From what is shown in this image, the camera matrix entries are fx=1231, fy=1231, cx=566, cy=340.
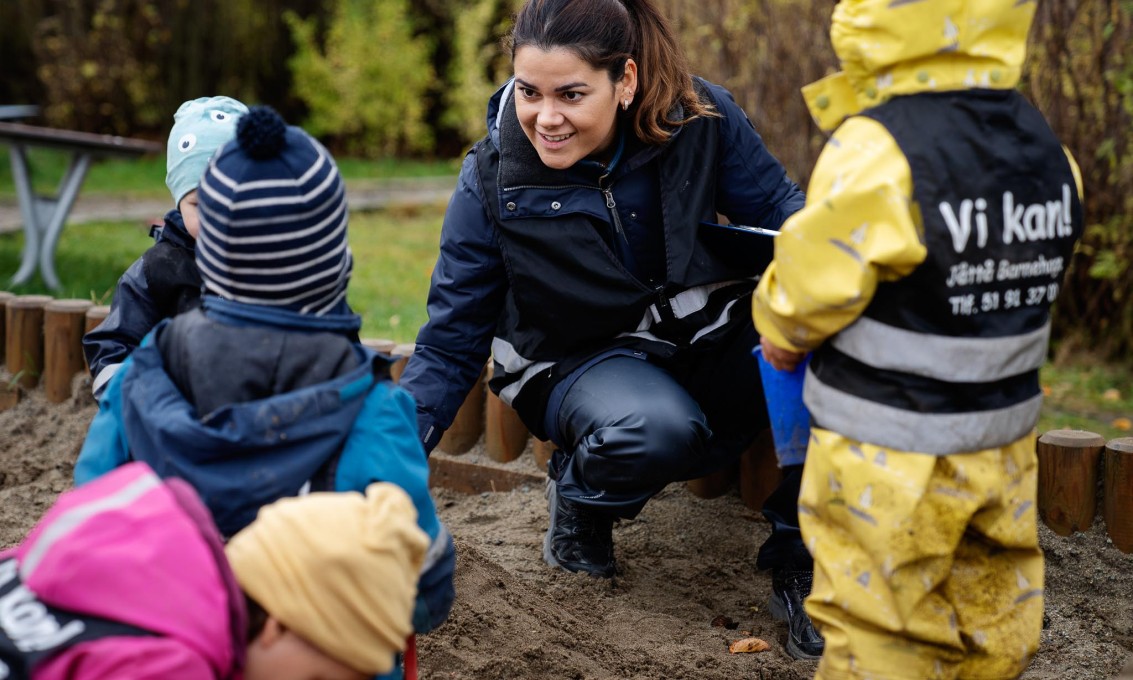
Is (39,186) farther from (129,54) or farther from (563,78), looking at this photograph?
(563,78)

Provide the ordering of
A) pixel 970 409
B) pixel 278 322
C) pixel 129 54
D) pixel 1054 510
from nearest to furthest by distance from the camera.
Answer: pixel 278 322
pixel 970 409
pixel 1054 510
pixel 129 54

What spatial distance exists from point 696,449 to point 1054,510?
0.99m

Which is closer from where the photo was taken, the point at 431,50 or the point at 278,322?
the point at 278,322

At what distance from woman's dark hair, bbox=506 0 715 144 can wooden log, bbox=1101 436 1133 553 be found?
135 cm

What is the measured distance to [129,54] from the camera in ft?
39.6

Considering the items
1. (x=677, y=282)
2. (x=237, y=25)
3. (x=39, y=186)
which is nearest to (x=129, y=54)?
(x=237, y=25)

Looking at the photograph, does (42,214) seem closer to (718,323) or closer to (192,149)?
(192,149)

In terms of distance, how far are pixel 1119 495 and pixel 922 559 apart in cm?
119

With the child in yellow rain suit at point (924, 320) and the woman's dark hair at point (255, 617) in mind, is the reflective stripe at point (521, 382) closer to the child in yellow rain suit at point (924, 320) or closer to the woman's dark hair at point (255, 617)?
the child in yellow rain suit at point (924, 320)

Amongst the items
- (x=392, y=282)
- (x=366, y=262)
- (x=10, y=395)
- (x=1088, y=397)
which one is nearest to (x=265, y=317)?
(x=10, y=395)

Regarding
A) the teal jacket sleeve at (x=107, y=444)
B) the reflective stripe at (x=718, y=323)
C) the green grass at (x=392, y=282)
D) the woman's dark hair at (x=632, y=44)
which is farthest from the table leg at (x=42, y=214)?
the teal jacket sleeve at (x=107, y=444)

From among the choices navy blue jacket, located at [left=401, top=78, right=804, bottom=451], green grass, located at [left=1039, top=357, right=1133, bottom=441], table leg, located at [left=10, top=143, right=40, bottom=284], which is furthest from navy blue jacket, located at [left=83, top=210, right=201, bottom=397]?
table leg, located at [left=10, top=143, right=40, bottom=284]

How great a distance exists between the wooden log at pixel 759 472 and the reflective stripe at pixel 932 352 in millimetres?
1256

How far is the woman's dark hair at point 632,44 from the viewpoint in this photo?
2.93 metres
